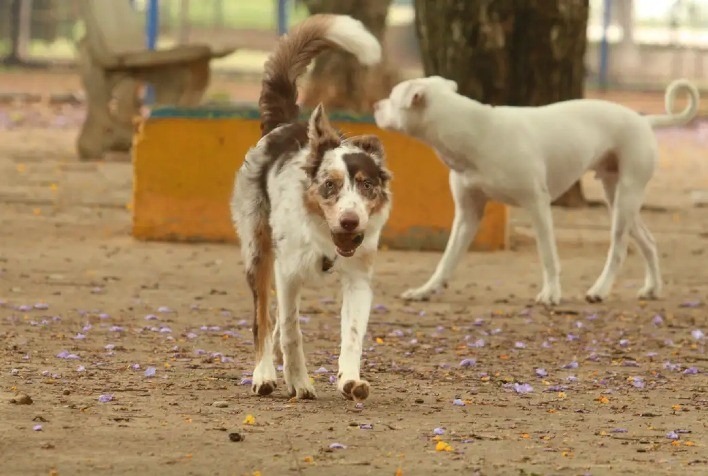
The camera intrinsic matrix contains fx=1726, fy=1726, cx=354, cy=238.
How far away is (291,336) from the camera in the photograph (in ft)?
21.0

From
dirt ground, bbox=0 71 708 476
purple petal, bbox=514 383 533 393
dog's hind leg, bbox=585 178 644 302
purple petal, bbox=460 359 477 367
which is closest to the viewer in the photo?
dirt ground, bbox=0 71 708 476

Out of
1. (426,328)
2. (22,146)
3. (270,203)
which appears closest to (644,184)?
(426,328)

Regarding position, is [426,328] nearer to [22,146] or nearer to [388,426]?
[388,426]

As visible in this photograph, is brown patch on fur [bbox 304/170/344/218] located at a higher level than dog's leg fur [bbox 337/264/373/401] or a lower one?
higher

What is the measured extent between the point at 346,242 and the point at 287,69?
1164mm

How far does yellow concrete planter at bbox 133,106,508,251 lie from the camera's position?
11.2 meters

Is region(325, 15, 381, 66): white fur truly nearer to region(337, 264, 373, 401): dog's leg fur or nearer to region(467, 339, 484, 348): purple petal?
region(337, 264, 373, 401): dog's leg fur

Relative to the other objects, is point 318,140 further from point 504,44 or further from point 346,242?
point 504,44

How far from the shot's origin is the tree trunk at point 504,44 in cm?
1243

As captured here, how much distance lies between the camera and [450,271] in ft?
31.4

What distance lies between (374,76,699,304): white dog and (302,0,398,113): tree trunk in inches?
329

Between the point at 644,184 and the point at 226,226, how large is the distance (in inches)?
116

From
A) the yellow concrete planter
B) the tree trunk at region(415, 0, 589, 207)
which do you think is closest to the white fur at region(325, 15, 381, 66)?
the yellow concrete planter

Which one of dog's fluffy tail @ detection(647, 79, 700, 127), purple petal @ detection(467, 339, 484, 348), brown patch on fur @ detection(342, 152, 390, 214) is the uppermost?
brown patch on fur @ detection(342, 152, 390, 214)
